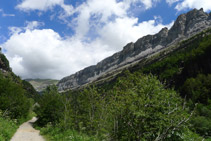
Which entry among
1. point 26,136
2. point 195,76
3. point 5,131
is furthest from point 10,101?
point 195,76

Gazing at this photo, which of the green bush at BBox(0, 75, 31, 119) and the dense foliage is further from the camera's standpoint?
the dense foliage

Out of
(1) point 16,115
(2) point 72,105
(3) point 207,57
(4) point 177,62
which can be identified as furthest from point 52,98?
(4) point 177,62

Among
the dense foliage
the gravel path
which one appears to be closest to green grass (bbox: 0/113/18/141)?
the gravel path

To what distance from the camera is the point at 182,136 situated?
6.36 metres

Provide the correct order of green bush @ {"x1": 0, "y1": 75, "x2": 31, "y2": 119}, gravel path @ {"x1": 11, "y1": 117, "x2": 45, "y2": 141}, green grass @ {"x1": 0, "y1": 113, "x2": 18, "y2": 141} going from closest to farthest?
green grass @ {"x1": 0, "y1": 113, "x2": 18, "y2": 141}, gravel path @ {"x1": 11, "y1": 117, "x2": 45, "y2": 141}, green bush @ {"x1": 0, "y1": 75, "x2": 31, "y2": 119}

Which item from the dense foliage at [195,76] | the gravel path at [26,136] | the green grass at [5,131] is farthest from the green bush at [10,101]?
the dense foliage at [195,76]

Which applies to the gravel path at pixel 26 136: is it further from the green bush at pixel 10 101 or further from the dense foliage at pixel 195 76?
the dense foliage at pixel 195 76

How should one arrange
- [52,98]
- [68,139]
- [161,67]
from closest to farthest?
[68,139] < [52,98] < [161,67]

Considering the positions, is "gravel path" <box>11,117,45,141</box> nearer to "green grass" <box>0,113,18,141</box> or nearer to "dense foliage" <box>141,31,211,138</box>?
"green grass" <box>0,113,18,141</box>

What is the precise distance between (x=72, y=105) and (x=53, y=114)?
10.1 m

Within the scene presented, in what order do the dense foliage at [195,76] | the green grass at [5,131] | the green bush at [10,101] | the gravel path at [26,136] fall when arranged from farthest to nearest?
the dense foliage at [195,76], the green bush at [10,101], the gravel path at [26,136], the green grass at [5,131]

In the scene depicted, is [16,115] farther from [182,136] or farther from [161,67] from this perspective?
[161,67]

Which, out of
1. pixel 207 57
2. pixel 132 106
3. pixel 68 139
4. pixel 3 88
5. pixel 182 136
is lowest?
pixel 68 139

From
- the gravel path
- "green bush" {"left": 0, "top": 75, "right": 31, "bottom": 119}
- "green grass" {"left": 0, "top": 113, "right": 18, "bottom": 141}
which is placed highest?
"green bush" {"left": 0, "top": 75, "right": 31, "bottom": 119}
